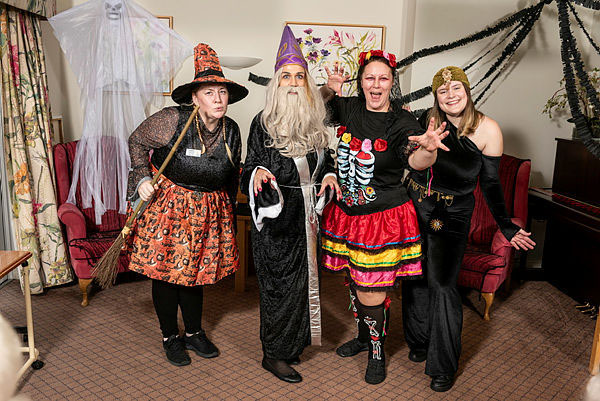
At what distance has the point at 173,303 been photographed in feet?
9.45

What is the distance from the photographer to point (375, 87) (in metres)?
2.50

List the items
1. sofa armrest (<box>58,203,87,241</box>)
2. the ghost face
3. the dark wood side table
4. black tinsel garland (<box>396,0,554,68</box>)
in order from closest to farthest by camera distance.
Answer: the dark wood side table, the ghost face, sofa armrest (<box>58,203,87,241</box>), black tinsel garland (<box>396,0,554,68</box>)

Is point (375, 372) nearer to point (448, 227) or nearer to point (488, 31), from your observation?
point (448, 227)

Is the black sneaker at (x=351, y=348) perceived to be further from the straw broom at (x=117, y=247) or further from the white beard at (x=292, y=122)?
the straw broom at (x=117, y=247)

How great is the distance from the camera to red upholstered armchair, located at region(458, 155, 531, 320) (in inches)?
137

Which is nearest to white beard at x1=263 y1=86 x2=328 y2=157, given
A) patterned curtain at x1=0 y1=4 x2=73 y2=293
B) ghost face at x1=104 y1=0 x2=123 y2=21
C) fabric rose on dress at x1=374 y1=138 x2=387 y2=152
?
fabric rose on dress at x1=374 y1=138 x2=387 y2=152

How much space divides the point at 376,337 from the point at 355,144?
37.7 inches

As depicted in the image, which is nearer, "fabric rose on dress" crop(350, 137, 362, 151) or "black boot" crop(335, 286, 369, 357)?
"fabric rose on dress" crop(350, 137, 362, 151)

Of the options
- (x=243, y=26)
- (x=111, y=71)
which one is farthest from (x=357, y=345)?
(x=243, y=26)

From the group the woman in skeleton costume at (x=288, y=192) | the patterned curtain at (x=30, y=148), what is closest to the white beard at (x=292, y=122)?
the woman in skeleton costume at (x=288, y=192)

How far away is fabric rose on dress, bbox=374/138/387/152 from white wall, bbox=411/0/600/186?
80.5 inches

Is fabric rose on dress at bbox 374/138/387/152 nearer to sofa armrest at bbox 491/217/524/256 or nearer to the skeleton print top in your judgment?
the skeleton print top

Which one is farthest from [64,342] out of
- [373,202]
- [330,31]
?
[330,31]

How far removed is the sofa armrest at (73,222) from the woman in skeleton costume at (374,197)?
1802 mm
